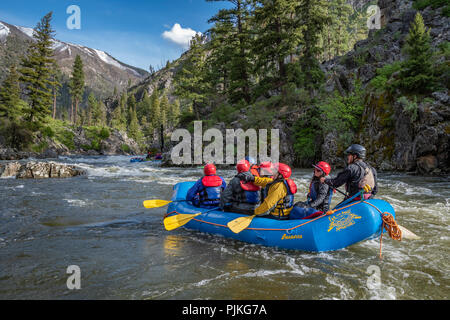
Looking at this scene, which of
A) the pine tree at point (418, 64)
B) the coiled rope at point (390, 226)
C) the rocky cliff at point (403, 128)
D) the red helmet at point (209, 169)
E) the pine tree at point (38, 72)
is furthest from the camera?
the pine tree at point (38, 72)

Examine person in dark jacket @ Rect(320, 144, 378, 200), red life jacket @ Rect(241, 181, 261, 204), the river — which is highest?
person in dark jacket @ Rect(320, 144, 378, 200)

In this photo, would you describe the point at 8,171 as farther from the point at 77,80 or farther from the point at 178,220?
the point at 77,80

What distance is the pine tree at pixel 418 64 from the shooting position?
43.4ft

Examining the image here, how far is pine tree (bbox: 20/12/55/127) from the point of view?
34.7 m

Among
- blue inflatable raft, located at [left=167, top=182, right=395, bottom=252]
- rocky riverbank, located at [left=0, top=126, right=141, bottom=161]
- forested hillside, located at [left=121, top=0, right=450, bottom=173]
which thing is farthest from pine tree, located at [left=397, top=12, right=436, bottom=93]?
rocky riverbank, located at [left=0, top=126, right=141, bottom=161]

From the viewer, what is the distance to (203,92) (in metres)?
31.4

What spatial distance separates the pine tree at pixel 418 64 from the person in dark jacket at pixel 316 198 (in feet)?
38.8

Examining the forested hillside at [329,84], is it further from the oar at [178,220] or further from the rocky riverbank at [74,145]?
the rocky riverbank at [74,145]

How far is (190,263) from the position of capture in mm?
4551

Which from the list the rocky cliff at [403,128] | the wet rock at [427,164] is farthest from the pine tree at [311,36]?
the wet rock at [427,164]

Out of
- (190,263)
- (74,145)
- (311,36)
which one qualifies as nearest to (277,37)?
(311,36)

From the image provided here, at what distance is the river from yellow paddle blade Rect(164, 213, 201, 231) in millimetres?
267

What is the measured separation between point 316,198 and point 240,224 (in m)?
1.64

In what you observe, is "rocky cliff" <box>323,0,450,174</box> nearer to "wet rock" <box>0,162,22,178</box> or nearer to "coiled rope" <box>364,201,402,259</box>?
"coiled rope" <box>364,201,402,259</box>
